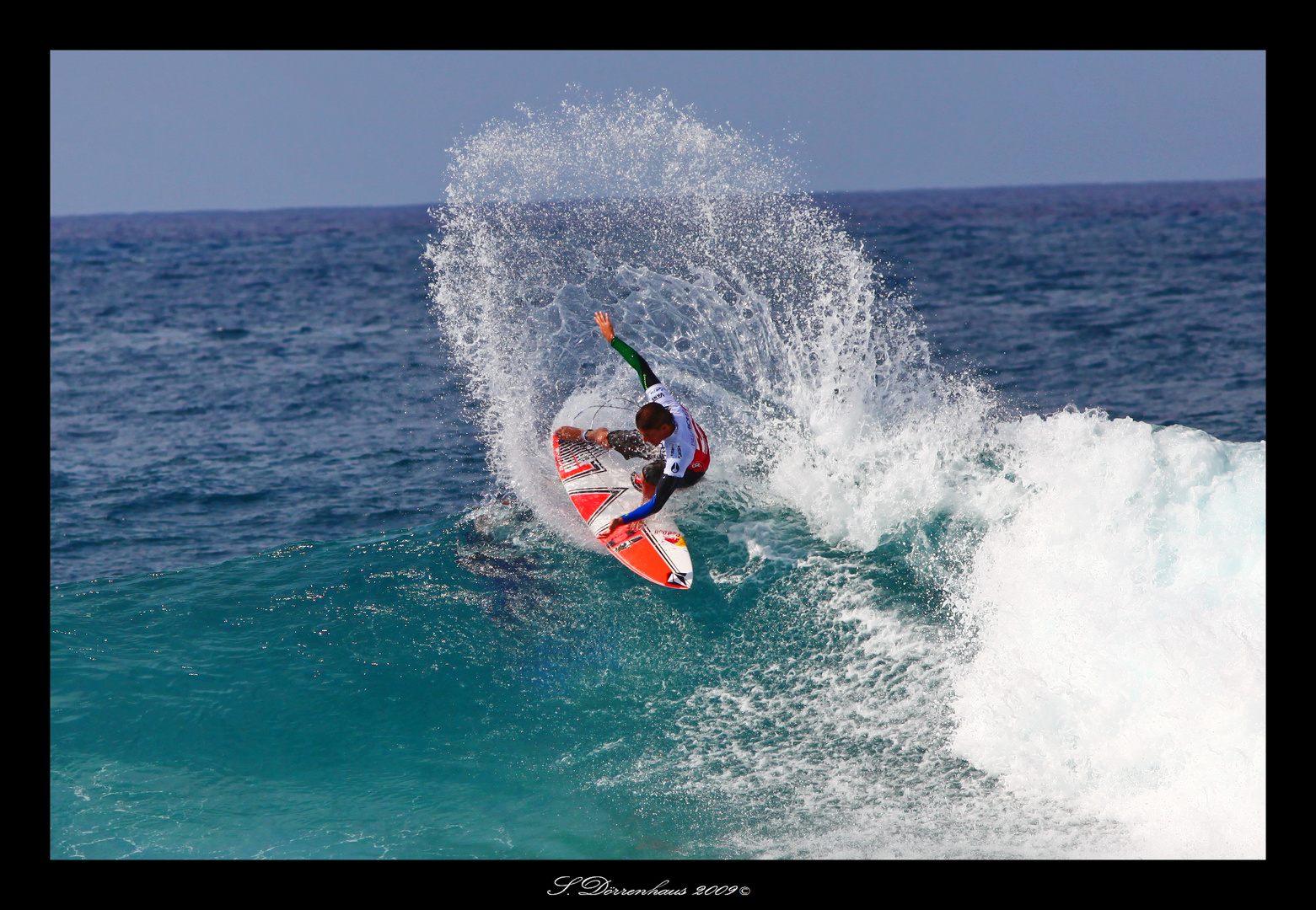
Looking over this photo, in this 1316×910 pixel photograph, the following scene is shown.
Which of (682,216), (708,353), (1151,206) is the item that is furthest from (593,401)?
(1151,206)

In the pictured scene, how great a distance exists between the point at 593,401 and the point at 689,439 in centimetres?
351

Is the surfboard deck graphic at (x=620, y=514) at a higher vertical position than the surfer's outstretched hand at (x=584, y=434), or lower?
lower

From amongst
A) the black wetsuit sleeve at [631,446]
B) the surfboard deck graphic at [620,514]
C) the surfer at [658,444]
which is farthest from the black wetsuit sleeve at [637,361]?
the surfboard deck graphic at [620,514]

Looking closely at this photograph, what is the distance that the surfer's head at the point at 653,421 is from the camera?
986cm

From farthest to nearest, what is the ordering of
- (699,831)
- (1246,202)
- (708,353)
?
(1246,202) → (708,353) → (699,831)

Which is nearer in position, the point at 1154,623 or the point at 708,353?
the point at 1154,623

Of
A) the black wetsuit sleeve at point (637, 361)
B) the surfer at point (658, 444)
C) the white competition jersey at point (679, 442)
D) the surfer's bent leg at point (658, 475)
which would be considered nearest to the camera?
the surfer at point (658, 444)

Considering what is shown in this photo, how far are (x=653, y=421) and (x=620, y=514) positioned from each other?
195 cm

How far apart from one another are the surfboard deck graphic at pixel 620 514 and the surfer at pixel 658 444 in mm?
221

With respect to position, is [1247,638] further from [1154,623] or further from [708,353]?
[708,353]

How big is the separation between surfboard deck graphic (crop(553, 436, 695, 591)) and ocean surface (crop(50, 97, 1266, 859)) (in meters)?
0.32

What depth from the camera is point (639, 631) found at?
1021cm
